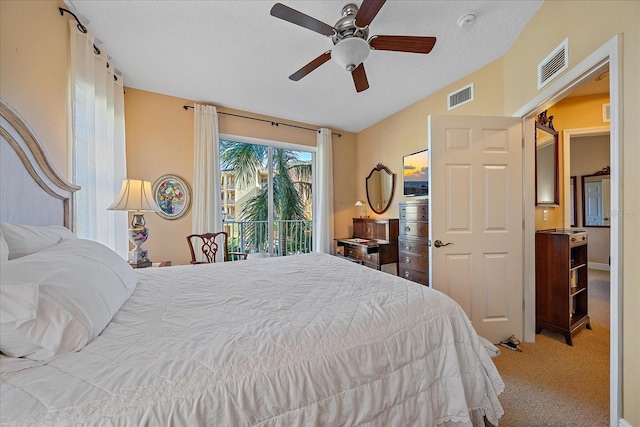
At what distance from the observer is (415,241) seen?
9.86 ft

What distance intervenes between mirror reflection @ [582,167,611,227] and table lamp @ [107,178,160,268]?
298 inches

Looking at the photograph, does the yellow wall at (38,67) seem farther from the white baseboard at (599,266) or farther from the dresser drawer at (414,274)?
the white baseboard at (599,266)

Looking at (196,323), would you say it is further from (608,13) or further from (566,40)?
(566,40)

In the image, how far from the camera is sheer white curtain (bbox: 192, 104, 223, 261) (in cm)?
342

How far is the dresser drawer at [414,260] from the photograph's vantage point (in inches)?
112

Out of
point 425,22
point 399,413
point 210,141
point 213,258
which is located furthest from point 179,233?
point 425,22

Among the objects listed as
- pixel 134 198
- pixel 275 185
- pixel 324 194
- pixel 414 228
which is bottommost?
pixel 414 228

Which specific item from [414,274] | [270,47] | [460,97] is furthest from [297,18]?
[414,274]

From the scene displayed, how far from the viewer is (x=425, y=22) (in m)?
2.07

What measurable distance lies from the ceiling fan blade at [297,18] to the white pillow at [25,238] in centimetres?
170

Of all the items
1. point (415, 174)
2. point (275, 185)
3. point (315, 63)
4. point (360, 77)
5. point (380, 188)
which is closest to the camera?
point (315, 63)

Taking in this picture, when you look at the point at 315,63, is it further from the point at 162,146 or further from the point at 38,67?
the point at 162,146

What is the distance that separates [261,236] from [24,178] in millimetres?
3177

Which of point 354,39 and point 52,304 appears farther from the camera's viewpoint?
point 354,39
